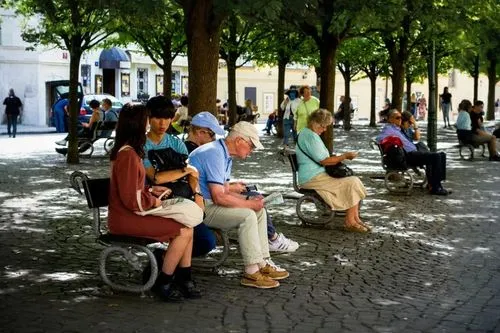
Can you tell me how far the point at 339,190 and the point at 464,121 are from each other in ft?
38.2

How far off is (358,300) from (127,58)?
161ft

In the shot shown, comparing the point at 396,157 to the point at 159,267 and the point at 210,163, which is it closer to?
the point at 210,163

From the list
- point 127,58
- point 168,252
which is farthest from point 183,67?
point 168,252

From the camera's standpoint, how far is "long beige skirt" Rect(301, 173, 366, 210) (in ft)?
33.9

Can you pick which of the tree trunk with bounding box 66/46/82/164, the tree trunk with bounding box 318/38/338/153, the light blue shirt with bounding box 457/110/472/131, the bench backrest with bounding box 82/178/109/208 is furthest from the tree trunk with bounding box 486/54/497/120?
the bench backrest with bounding box 82/178/109/208

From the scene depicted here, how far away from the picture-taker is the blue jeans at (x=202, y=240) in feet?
24.6

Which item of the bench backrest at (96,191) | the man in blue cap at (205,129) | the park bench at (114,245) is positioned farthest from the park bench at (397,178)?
the bench backrest at (96,191)

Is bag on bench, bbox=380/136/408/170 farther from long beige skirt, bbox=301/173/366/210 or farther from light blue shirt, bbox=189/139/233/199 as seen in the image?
light blue shirt, bbox=189/139/233/199

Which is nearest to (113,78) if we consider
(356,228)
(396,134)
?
(396,134)

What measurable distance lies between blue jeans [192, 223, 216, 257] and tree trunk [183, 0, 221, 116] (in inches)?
171

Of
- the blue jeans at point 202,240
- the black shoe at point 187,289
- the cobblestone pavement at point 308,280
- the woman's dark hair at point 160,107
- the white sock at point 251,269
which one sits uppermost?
the woman's dark hair at point 160,107

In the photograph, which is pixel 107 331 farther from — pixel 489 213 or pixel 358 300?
pixel 489 213

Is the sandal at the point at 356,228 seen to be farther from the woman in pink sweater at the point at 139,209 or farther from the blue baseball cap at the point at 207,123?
the woman in pink sweater at the point at 139,209

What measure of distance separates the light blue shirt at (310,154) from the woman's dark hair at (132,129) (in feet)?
13.5
